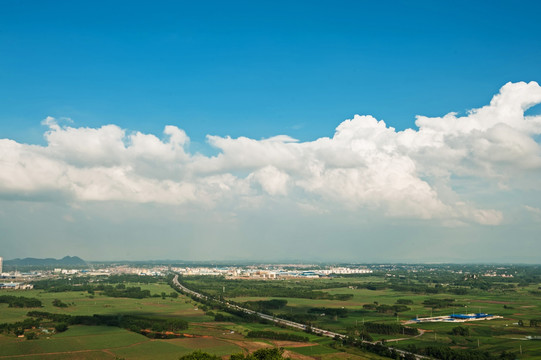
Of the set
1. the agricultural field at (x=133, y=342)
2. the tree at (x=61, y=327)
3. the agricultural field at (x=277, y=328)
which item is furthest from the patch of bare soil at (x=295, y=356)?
the tree at (x=61, y=327)

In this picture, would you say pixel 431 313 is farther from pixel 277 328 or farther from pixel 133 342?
pixel 133 342

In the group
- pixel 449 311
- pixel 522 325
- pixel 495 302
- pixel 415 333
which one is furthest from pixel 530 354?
pixel 495 302

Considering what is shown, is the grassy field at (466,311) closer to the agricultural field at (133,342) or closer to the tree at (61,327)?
the agricultural field at (133,342)

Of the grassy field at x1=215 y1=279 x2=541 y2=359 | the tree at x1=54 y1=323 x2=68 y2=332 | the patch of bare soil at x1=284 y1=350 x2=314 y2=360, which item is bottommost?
the grassy field at x1=215 y1=279 x2=541 y2=359

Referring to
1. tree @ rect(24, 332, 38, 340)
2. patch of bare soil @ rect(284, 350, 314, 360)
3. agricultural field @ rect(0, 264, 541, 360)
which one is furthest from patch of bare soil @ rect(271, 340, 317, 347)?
tree @ rect(24, 332, 38, 340)

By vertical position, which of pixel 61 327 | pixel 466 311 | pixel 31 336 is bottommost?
pixel 466 311

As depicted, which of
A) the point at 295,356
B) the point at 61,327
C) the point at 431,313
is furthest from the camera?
the point at 431,313

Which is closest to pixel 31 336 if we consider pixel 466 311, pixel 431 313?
pixel 431 313

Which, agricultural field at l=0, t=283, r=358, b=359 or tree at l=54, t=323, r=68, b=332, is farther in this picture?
tree at l=54, t=323, r=68, b=332

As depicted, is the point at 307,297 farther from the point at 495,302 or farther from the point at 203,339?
the point at 203,339

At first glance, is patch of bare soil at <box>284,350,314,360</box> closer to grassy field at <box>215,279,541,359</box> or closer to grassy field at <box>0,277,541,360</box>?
grassy field at <box>0,277,541,360</box>

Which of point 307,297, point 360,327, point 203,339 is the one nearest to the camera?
point 203,339
